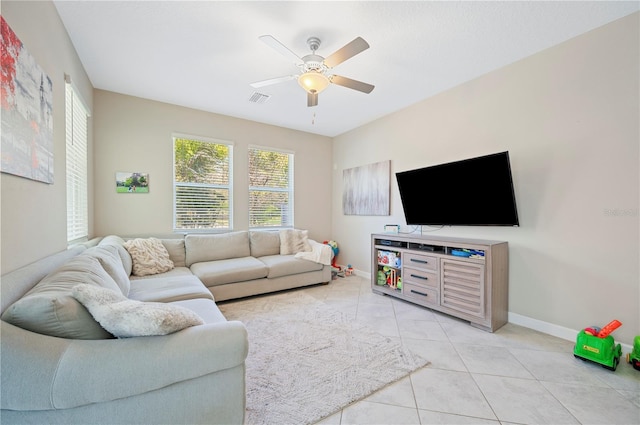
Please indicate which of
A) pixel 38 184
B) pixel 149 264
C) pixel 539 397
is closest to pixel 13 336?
pixel 38 184

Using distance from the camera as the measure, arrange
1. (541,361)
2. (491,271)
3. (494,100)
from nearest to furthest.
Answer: (541,361) → (491,271) → (494,100)

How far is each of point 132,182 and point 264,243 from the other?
200 cm

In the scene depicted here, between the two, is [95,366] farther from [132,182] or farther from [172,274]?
[132,182]

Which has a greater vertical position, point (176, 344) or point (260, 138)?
point (260, 138)

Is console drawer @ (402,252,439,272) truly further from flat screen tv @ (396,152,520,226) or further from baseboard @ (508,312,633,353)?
baseboard @ (508,312,633,353)

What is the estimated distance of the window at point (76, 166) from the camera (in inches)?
90.7

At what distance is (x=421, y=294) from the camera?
Answer: 9.97 feet

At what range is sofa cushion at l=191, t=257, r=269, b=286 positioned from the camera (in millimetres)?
3074

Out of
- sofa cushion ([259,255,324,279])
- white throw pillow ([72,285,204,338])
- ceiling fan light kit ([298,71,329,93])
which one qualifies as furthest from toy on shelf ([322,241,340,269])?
white throw pillow ([72,285,204,338])

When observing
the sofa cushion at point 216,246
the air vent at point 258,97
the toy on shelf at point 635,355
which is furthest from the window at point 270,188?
the toy on shelf at point 635,355

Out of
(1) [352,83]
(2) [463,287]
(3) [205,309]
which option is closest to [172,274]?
(3) [205,309]

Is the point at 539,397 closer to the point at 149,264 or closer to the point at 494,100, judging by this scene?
the point at 494,100

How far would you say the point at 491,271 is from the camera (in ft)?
7.97

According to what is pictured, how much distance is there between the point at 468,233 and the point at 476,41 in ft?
6.47
